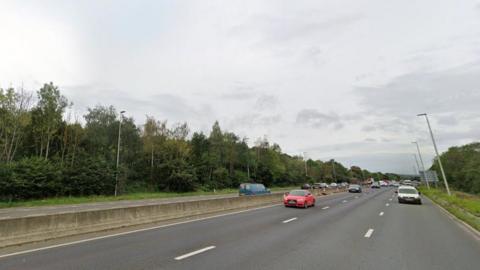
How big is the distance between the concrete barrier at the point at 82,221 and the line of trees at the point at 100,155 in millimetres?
21595

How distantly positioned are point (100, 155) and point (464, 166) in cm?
10045

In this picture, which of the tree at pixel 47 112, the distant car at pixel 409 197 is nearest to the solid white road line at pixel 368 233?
the distant car at pixel 409 197

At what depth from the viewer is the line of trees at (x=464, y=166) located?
8646 cm

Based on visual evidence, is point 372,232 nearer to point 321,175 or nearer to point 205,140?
point 205,140

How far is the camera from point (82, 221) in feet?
40.0

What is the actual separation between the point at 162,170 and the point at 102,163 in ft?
47.9

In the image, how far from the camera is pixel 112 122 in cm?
5944

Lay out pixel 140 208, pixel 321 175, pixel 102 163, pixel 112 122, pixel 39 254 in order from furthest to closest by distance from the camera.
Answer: pixel 321 175 < pixel 112 122 < pixel 102 163 < pixel 140 208 < pixel 39 254

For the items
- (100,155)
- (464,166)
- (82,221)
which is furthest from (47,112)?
(464,166)

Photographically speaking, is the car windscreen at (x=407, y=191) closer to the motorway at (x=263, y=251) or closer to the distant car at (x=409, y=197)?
the distant car at (x=409, y=197)

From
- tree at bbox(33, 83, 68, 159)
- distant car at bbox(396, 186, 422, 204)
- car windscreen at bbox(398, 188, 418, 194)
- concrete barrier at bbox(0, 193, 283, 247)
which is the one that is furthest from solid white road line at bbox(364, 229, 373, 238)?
tree at bbox(33, 83, 68, 159)

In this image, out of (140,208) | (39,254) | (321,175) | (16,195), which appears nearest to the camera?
(39,254)

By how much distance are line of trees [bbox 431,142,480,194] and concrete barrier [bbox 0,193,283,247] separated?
89.4m

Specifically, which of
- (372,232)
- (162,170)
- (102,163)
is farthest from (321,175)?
(372,232)
